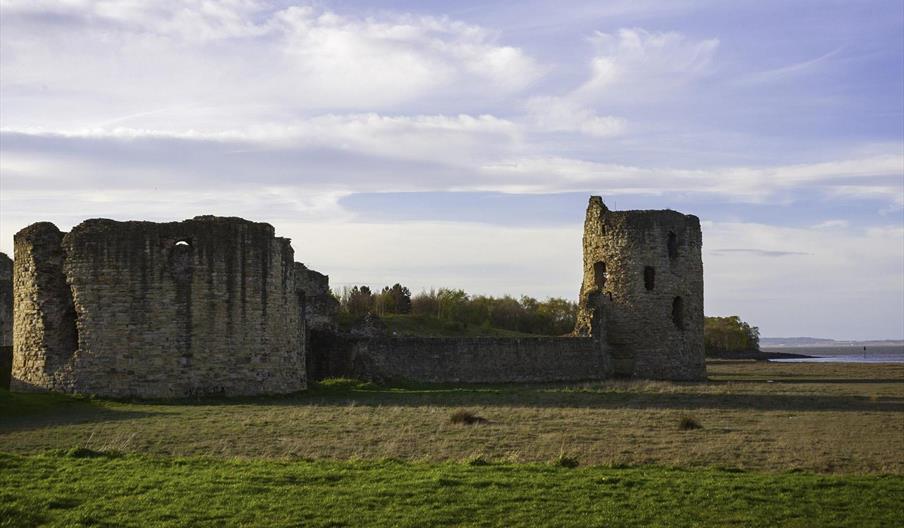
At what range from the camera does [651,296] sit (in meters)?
39.3

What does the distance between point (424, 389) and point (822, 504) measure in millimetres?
20092

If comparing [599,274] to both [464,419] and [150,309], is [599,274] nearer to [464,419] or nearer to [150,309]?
[150,309]

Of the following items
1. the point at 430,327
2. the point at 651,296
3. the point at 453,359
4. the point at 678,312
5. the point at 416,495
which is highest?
the point at 651,296

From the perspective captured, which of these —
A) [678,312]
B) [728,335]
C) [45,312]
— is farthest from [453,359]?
[728,335]

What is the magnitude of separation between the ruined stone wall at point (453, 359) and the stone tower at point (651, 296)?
98.1 inches

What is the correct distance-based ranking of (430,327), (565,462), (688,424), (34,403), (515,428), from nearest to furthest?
(565,462)
(515,428)
(688,424)
(34,403)
(430,327)

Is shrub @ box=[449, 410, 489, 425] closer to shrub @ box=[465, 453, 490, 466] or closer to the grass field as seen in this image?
the grass field

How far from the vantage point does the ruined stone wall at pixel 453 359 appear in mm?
33250

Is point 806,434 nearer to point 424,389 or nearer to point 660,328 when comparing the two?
point 424,389

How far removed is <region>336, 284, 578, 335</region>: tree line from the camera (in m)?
60.8

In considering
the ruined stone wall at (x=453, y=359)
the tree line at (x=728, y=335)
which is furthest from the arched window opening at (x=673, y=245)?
the tree line at (x=728, y=335)

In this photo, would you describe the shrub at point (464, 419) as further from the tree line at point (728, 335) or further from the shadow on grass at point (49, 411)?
the tree line at point (728, 335)

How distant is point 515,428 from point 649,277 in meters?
21.1

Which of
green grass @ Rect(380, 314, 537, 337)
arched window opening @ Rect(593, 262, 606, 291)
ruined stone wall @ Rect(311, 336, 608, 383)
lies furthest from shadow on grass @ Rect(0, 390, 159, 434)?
green grass @ Rect(380, 314, 537, 337)
